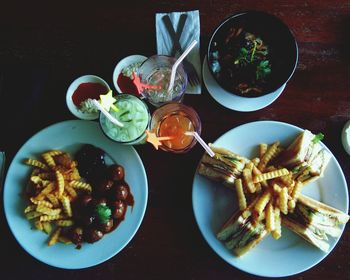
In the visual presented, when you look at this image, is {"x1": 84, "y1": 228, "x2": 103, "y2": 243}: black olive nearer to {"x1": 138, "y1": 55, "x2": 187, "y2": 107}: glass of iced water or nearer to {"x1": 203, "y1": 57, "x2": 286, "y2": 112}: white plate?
{"x1": 138, "y1": 55, "x2": 187, "y2": 107}: glass of iced water

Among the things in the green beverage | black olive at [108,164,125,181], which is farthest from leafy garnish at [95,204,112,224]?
the green beverage

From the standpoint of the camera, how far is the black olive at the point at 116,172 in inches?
76.7

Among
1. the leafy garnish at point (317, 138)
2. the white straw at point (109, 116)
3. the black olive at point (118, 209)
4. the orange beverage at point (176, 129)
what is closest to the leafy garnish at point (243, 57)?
the orange beverage at point (176, 129)

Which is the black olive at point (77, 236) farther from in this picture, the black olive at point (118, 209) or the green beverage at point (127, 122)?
the green beverage at point (127, 122)

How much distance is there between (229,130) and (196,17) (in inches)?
22.0

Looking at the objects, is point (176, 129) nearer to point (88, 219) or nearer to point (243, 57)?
point (243, 57)

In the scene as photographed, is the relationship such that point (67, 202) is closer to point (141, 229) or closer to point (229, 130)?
point (141, 229)

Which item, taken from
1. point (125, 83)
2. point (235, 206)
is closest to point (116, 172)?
point (125, 83)

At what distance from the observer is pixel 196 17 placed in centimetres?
202

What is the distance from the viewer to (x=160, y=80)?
1959mm

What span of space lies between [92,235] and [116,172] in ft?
0.98

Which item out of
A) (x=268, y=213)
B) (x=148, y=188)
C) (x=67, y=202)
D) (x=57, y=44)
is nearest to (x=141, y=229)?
(x=148, y=188)

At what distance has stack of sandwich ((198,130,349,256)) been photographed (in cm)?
186

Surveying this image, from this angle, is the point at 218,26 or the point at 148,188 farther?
the point at 148,188
